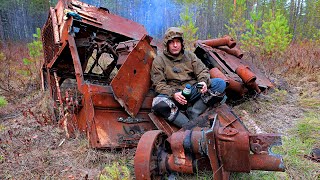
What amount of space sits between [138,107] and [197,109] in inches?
31.6

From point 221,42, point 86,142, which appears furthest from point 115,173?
point 221,42

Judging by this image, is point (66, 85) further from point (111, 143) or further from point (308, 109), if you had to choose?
point (308, 109)

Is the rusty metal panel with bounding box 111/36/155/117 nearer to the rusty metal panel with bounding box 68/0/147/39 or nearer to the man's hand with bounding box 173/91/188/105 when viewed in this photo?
the man's hand with bounding box 173/91/188/105

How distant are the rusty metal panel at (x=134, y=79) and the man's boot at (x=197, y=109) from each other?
707 mm

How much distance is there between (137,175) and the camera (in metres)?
2.25

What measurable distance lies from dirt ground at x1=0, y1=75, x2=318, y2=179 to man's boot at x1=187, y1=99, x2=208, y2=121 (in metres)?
0.88

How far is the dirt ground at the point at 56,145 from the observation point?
107 inches

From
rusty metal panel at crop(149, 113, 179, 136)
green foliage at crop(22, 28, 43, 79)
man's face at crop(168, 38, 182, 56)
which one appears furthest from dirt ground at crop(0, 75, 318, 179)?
green foliage at crop(22, 28, 43, 79)

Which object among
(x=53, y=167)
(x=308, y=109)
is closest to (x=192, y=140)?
(x=53, y=167)

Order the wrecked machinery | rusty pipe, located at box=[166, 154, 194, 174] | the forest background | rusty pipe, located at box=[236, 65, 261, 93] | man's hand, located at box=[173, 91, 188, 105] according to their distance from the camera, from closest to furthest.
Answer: the wrecked machinery
rusty pipe, located at box=[166, 154, 194, 174]
the forest background
man's hand, located at box=[173, 91, 188, 105]
rusty pipe, located at box=[236, 65, 261, 93]

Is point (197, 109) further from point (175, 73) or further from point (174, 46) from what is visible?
point (174, 46)

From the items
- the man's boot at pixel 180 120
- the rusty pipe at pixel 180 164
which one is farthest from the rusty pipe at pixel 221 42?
the rusty pipe at pixel 180 164

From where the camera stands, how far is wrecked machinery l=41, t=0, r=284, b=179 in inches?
84.4

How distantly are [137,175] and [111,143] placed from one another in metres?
0.93
